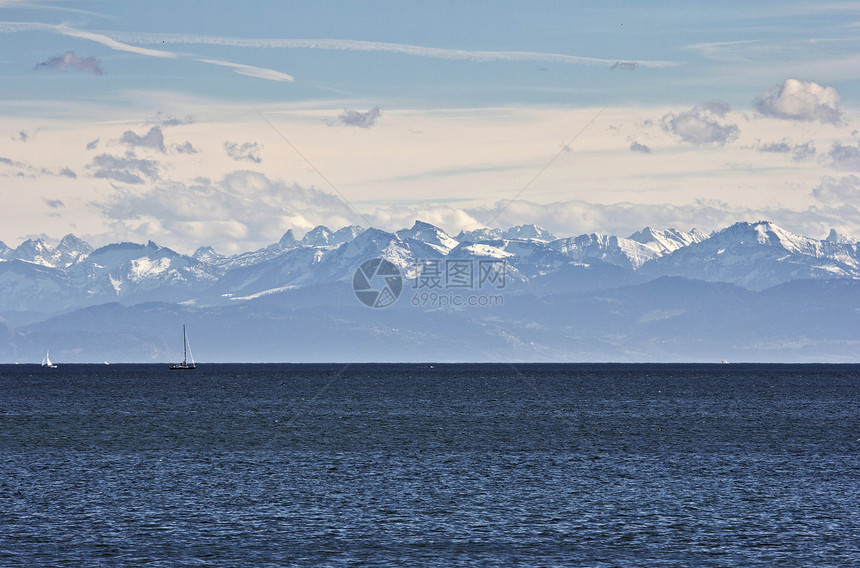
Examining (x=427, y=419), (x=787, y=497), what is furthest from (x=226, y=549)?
(x=427, y=419)

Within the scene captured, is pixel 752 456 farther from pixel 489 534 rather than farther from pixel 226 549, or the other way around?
pixel 226 549

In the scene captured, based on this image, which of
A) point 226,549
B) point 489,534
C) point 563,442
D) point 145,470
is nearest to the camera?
point 226,549

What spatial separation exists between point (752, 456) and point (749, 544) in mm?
43449

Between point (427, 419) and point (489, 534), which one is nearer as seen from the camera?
point (489, 534)

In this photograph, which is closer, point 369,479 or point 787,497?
point 787,497

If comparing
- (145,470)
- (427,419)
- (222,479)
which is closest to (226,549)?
(222,479)

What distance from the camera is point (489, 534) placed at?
203 feet

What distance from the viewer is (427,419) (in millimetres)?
151875

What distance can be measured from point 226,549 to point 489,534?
1545 cm

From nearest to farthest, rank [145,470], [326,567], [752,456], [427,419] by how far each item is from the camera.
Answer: [326,567] < [145,470] < [752,456] < [427,419]

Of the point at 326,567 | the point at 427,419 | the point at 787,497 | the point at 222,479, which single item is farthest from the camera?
the point at 427,419

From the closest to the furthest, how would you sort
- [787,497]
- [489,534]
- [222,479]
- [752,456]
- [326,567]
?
[326,567] → [489,534] → [787,497] → [222,479] → [752,456]

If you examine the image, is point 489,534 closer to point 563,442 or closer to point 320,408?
point 563,442

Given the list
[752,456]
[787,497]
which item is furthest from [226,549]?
[752,456]
